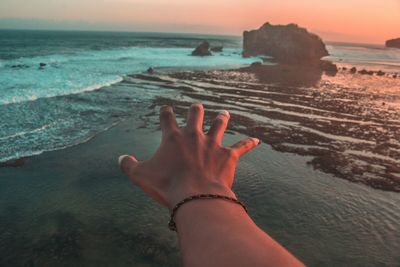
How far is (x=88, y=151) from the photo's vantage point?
1073 centimetres

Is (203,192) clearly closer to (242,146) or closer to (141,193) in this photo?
(242,146)

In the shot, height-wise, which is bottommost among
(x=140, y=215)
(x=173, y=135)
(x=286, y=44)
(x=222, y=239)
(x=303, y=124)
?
(x=140, y=215)

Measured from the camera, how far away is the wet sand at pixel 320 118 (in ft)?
35.2

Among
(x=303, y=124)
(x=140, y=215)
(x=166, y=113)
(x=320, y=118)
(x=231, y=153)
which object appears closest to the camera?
(x=231, y=153)

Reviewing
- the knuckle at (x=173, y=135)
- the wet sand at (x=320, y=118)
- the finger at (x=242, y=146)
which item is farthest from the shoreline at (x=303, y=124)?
the knuckle at (x=173, y=135)

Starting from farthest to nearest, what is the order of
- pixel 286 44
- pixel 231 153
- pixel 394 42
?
pixel 394 42 → pixel 286 44 → pixel 231 153

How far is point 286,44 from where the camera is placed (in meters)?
63.2

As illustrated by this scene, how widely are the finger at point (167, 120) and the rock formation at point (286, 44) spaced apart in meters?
56.4

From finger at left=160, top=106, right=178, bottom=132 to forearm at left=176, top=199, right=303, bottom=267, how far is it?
1.86 feet

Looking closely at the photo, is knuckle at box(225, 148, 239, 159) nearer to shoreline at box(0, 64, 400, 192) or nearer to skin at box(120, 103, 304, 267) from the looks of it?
skin at box(120, 103, 304, 267)

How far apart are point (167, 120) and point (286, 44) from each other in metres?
65.2

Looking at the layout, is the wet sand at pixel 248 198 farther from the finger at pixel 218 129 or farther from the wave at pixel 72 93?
the wave at pixel 72 93

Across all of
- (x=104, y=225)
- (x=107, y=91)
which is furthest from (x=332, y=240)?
(x=107, y=91)

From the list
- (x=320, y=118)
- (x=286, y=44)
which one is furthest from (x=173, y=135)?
(x=286, y=44)
